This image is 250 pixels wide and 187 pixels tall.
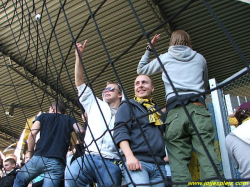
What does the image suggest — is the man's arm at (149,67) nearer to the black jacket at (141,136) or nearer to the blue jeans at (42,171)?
the black jacket at (141,136)

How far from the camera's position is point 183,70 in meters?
1.41

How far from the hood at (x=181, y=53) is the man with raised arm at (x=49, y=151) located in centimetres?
71

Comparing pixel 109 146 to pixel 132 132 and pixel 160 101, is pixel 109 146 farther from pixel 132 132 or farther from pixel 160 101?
pixel 160 101

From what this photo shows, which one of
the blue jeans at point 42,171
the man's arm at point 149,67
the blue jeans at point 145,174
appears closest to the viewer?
the blue jeans at point 145,174

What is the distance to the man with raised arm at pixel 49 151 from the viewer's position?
1869mm

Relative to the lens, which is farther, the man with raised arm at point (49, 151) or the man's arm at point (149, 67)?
the man with raised arm at point (49, 151)

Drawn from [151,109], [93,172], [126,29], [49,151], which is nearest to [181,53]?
[151,109]

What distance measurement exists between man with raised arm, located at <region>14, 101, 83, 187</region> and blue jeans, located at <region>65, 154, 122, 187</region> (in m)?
0.33

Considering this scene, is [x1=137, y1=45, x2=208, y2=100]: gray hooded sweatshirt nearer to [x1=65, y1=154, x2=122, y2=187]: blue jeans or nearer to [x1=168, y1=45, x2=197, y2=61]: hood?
[x1=168, y1=45, x2=197, y2=61]: hood

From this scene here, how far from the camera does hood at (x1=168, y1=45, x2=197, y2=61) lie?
4.78 ft

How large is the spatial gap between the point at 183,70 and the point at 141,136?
A: 0.36 meters

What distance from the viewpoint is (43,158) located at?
1.88 metres

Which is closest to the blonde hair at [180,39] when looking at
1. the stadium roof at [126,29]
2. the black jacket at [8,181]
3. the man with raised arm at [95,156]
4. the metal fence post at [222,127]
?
the metal fence post at [222,127]

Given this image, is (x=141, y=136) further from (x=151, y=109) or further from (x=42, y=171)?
(x=42, y=171)
